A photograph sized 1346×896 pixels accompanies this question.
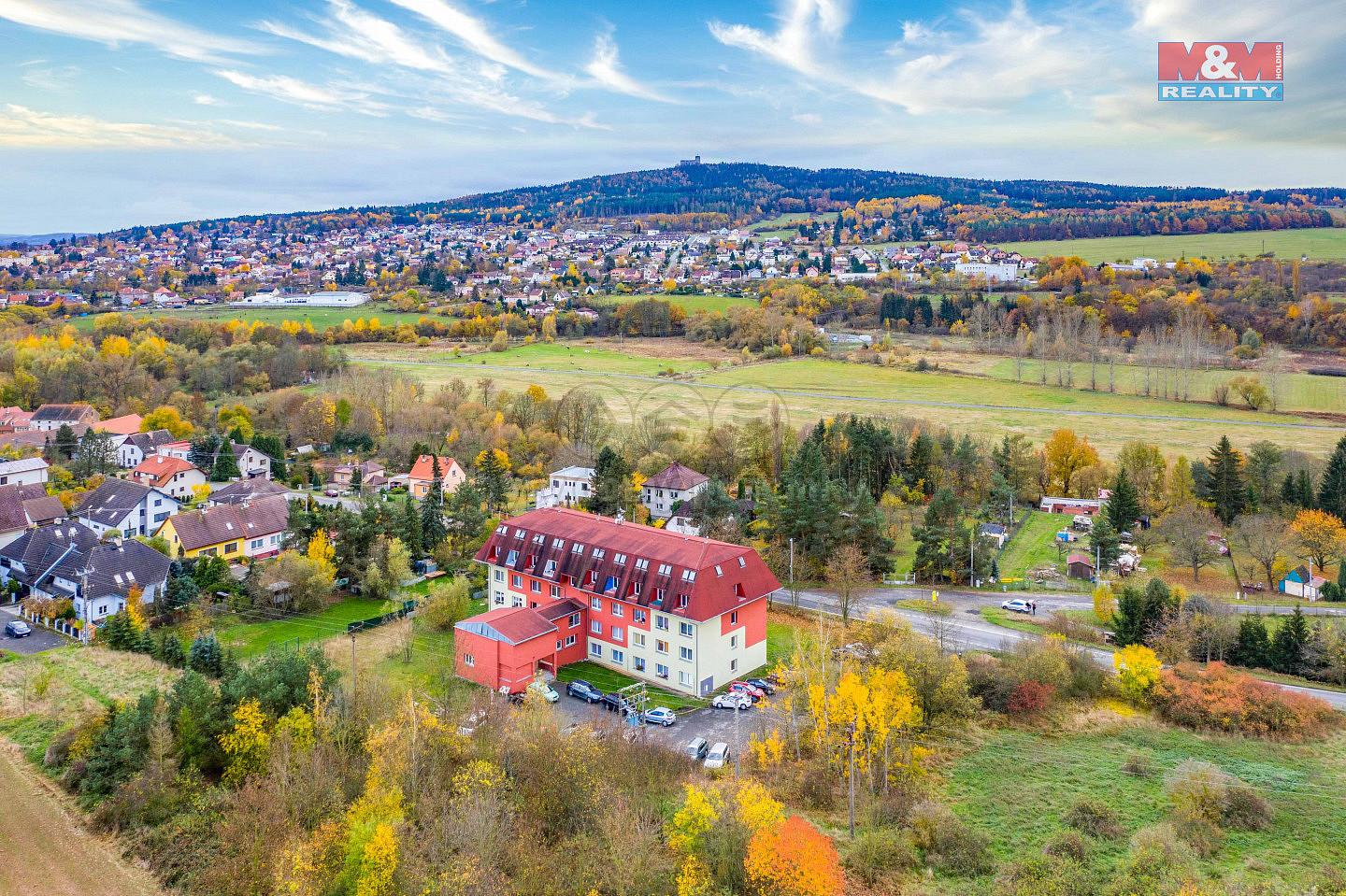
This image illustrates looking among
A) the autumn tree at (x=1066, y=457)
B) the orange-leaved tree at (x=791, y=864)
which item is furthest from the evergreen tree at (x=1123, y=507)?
the orange-leaved tree at (x=791, y=864)

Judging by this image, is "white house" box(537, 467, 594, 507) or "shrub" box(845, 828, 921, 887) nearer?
"shrub" box(845, 828, 921, 887)

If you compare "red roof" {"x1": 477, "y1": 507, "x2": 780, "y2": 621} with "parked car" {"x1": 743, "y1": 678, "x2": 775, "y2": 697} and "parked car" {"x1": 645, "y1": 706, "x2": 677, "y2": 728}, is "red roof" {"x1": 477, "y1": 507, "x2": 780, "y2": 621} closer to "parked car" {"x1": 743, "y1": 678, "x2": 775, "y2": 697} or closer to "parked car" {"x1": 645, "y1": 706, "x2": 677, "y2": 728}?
"parked car" {"x1": 743, "y1": 678, "x2": 775, "y2": 697}

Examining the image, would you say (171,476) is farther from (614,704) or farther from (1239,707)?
(1239,707)

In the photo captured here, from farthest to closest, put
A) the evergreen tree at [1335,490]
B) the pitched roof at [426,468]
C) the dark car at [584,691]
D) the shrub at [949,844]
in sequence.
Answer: the pitched roof at [426,468]
the evergreen tree at [1335,490]
the dark car at [584,691]
the shrub at [949,844]

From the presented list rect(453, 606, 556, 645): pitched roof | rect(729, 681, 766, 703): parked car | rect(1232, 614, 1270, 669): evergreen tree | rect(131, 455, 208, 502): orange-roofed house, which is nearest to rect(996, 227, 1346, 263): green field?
rect(1232, 614, 1270, 669): evergreen tree

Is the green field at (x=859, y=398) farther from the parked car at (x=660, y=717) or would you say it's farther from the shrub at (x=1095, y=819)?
the shrub at (x=1095, y=819)

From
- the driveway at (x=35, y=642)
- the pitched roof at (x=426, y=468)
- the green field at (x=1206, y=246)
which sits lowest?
the driveway at (x=35, y=642)
